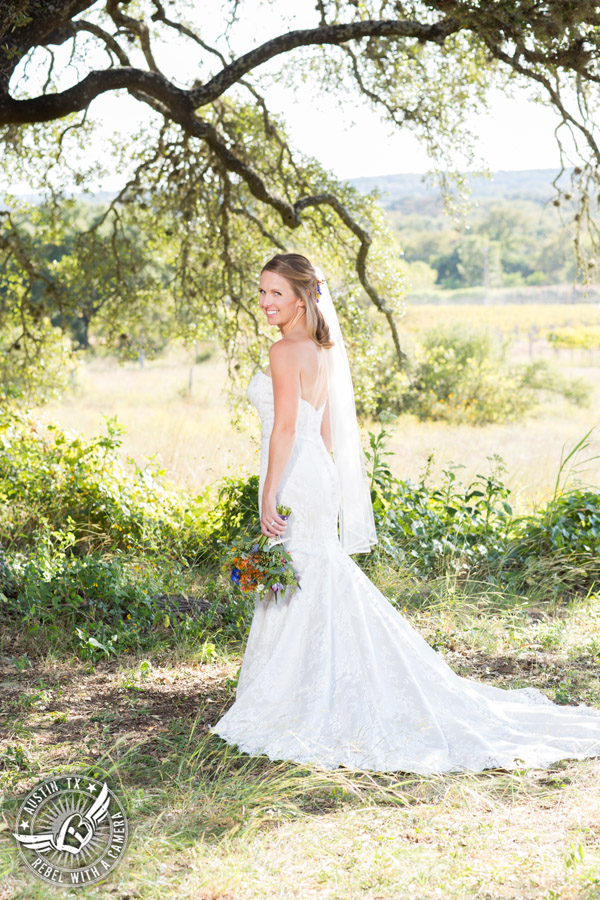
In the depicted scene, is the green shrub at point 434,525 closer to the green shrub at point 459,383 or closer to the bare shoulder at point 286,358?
the bare shoulder at point 286,358

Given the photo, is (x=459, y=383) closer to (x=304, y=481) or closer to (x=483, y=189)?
(x=304, y=481)

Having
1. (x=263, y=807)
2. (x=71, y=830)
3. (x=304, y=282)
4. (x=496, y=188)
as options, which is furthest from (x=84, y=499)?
(x=496, y=188)

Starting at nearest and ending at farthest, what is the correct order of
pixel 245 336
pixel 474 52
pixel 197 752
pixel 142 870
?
pixel 142 870, pixel 197 752, pixel 474 52, pixel 245 336

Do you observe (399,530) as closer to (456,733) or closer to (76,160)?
(456,733)

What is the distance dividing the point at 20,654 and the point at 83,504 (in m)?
2.15

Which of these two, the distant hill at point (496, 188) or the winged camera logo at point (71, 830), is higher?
the distant hill at point (496, 188)

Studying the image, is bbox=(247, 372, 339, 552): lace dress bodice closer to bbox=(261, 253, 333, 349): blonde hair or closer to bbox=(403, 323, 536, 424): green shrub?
bbox=(261, 253, 333, 349): blonde hair

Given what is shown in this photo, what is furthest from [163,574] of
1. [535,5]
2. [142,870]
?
[535,5]

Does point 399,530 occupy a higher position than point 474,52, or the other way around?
point 474,52

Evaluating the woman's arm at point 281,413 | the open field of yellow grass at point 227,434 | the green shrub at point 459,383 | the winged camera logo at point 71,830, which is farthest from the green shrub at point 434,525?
the green shrub at point 459,383

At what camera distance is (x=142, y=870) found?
9.18 ft

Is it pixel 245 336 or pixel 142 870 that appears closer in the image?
pixel 142 870

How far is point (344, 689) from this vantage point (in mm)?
3912

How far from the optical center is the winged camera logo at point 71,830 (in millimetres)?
2832
